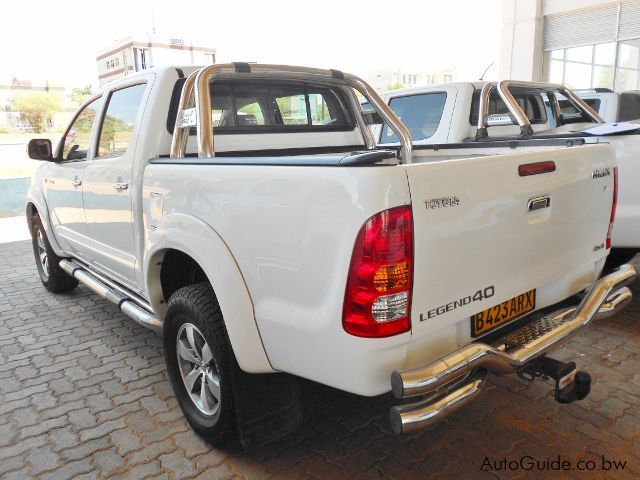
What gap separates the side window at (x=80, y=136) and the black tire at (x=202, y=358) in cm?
180

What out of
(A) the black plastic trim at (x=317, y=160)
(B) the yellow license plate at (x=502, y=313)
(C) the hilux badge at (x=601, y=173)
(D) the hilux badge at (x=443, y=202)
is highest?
(A) the black plastic trim at (x=317, y=160)

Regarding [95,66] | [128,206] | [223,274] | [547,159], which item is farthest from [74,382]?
[95,66]

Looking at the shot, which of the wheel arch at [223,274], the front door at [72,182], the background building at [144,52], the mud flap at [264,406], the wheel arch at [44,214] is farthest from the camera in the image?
the background building at [144,52]

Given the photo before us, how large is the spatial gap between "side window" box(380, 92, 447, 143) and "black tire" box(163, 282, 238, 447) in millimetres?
3419

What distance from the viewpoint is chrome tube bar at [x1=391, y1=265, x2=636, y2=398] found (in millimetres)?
1646

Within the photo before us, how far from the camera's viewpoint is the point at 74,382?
3.20 m

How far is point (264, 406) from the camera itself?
2.21 m

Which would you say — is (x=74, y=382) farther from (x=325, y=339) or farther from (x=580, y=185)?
(x=580, y=185)

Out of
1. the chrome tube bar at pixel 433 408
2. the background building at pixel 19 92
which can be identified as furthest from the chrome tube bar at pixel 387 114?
the background building at pixel 19 92

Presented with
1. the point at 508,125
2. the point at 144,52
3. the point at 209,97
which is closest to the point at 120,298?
the point at 209,97

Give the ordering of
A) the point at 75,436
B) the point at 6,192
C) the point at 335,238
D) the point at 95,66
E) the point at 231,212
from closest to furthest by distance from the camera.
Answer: the point at 335,238 < the point at 231,212 < the point at 75,436 < the point at 6,192 < the point at 95,66

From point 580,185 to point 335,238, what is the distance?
134 cm

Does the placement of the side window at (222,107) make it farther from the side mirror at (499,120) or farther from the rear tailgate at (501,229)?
the side mirror at (499,120)

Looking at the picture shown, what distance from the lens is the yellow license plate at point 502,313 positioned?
1996mm
